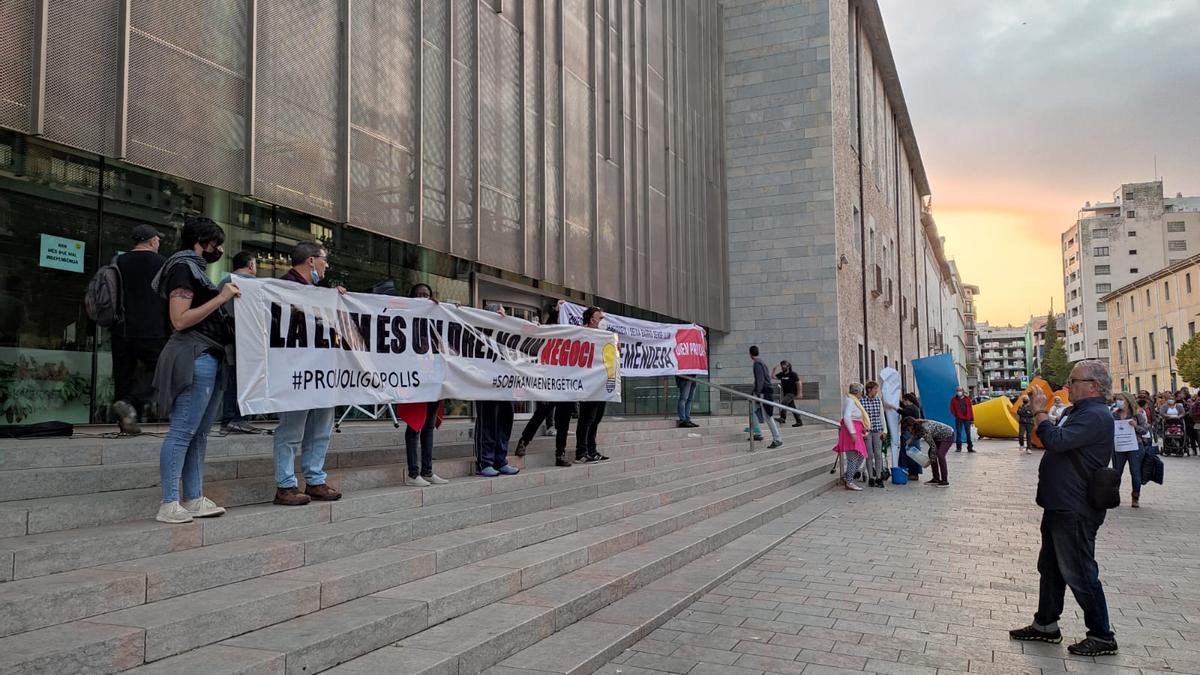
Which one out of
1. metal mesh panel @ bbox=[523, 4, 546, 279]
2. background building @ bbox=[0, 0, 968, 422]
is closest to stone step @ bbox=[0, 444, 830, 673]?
background building @ bbox=[0, 0, 968, 422]

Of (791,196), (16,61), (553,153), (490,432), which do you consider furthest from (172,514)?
(791,196)

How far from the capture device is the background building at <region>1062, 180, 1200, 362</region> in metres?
86.3

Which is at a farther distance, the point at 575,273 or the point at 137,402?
the point at 575,273

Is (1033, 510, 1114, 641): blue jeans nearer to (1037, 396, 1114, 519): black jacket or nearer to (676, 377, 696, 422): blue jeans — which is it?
(1037, 396, 1114, 519): black jacket

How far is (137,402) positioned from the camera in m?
7.09

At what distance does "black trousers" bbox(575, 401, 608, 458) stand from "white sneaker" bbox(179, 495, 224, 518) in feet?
17.1

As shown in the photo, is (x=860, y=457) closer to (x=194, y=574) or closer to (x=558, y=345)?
(x=558, y=345)

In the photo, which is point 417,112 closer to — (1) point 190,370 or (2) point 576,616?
(1) point 190,370

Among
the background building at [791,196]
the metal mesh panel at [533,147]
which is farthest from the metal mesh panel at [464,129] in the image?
the background building at [791,196]

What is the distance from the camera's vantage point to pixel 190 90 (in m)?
8.14

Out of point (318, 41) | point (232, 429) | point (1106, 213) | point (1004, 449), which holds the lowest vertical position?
point (1004, 449)

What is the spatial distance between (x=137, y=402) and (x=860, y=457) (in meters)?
11.1

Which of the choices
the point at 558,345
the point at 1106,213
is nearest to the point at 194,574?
the point at 558,345

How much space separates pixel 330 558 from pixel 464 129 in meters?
9.01
